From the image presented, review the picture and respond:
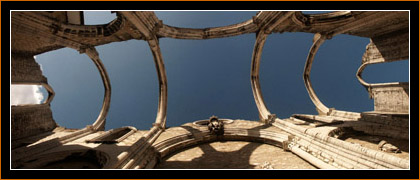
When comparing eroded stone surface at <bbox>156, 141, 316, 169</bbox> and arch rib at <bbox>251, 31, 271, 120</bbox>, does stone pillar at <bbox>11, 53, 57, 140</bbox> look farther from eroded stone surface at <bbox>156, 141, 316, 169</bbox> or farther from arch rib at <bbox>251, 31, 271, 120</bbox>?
arch rib at <bbox>251, 31, 271, 120</bbox>

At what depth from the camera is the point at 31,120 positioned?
758 centimetres

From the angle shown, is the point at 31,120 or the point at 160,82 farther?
the point at 160,82

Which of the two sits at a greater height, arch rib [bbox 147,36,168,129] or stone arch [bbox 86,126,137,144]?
arch rib [bbox 147,36,168,129]

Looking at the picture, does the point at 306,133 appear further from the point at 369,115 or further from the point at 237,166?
the point at 369,115

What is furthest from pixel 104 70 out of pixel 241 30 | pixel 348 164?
pixel 348 164

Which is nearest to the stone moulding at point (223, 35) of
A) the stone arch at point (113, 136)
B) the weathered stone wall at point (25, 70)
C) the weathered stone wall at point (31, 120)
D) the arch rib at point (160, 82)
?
the arch rib at point (160, 82)

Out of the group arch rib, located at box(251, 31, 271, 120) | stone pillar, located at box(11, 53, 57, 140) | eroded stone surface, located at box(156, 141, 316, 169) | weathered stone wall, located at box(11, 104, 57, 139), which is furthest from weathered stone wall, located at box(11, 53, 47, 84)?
arch rib, located at box(251, 31, 271, 120)

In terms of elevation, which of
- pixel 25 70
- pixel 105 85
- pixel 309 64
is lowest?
pixel 105 85

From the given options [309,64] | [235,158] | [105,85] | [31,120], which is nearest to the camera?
[235,158]

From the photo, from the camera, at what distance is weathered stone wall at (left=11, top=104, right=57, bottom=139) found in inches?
274

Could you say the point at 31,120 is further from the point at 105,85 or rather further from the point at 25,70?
the point at 105,85

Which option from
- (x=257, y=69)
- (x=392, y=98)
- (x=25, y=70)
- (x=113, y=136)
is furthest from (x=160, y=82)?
(x=392, y=98)

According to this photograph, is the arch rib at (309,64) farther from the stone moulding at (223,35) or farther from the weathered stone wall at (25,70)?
the weathered stone wall at (25,70)

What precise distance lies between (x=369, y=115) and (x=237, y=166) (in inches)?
245
